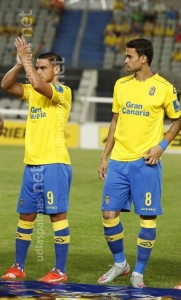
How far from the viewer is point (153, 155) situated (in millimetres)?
7695

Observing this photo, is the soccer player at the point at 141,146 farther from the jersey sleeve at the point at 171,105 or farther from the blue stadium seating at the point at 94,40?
the blue stadium seating at the point at 94,40

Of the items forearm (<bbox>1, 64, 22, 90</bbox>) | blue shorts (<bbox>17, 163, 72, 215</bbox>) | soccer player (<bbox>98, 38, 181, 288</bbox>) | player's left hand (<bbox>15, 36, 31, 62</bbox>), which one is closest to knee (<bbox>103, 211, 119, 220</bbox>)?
soccer player (<bbox>98, 38, 181, 288</bbox>)

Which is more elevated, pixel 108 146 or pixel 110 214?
pixel 108 146

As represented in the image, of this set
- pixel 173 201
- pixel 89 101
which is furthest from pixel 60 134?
pixel 89 101

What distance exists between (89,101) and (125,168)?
18.4 metres

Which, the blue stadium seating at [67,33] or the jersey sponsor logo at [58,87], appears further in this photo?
the blue stadium seating at [67,33]

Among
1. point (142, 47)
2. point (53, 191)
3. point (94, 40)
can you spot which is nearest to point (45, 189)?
point (53, 191)

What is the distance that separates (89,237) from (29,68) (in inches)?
143

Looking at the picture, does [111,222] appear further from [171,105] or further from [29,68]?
[29,68]

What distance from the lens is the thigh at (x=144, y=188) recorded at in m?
7.74

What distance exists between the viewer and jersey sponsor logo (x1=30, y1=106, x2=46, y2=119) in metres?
7.88

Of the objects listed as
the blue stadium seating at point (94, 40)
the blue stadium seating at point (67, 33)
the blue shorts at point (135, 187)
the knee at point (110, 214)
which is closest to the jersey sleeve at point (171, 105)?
the blue shorts at point (135, 187)

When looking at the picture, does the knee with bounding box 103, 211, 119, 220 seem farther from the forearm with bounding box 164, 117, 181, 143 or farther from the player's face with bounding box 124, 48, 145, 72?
the player's face with bounding box 124, 48, 145, 72

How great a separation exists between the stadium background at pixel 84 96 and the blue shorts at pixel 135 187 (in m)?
0.72
